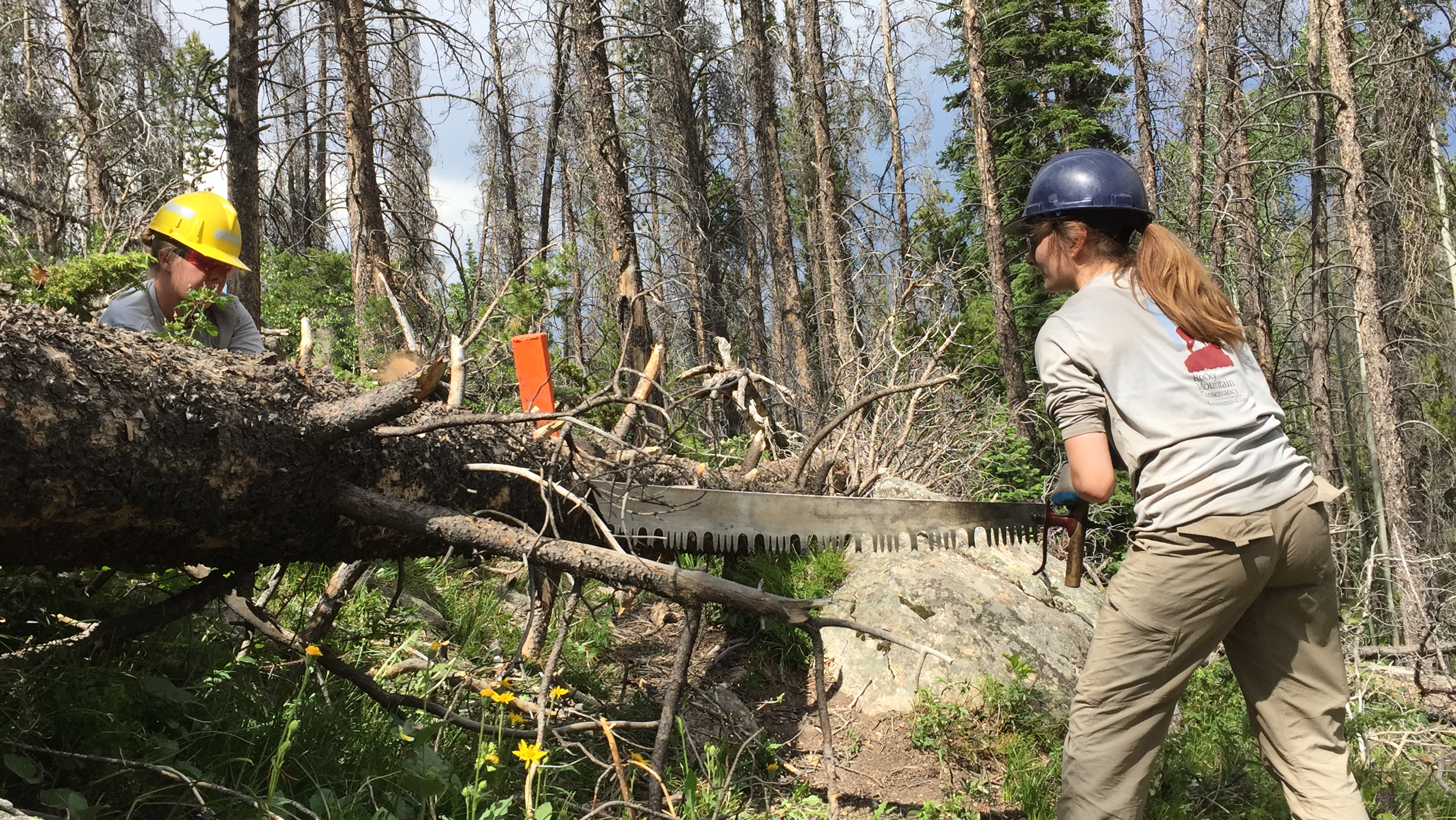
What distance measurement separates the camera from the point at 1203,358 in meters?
2.38

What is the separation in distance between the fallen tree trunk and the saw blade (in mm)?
740

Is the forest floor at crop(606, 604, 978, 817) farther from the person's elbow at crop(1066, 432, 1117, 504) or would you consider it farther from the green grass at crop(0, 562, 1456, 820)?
the person's elbow at crop(1066, 432, 1117, 504)

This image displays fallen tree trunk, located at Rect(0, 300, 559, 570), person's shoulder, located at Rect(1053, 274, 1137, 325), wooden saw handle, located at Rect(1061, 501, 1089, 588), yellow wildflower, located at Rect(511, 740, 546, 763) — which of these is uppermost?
person's shoulder, located at Rect(1053, 274, 1137, 325)

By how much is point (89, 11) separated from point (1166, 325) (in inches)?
496

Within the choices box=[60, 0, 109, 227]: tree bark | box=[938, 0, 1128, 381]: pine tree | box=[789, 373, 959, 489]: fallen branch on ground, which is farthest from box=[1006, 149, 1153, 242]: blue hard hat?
box=[938, 0, 1128, 381]: pine tree

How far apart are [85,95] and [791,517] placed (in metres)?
9.85

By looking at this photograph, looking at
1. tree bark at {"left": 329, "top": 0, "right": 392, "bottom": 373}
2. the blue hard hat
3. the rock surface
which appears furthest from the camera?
tree bark at {"left": 329, "top": 0, "right": 392, "bottom": 373}

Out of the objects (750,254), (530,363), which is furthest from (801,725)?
(750,254)

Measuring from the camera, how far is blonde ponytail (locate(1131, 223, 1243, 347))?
2.39 metres

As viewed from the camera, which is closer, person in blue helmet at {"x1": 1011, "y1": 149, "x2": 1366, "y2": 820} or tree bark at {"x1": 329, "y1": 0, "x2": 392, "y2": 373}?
person in blue helmet at {"x1": 1011, "y1": 149, "x2": 1366, "y2": 820}

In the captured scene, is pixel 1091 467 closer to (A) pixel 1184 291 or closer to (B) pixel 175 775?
(A) pixel 1184 291

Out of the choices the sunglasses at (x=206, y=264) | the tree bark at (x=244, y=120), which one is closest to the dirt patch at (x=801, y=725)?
the sunglasses at (x=206, y=264)

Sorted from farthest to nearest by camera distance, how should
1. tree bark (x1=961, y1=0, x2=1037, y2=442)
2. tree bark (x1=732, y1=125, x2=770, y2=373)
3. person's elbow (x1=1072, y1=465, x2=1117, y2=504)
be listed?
tree bark (x1=732, y1=125, x2=770, y2=373) < tree bark (x1=961, y1=0, x2=1037, y2=442) < person's elbow (x1=1072, y1=465, x2=1117, y2=504)

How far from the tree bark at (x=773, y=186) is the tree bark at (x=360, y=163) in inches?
329
